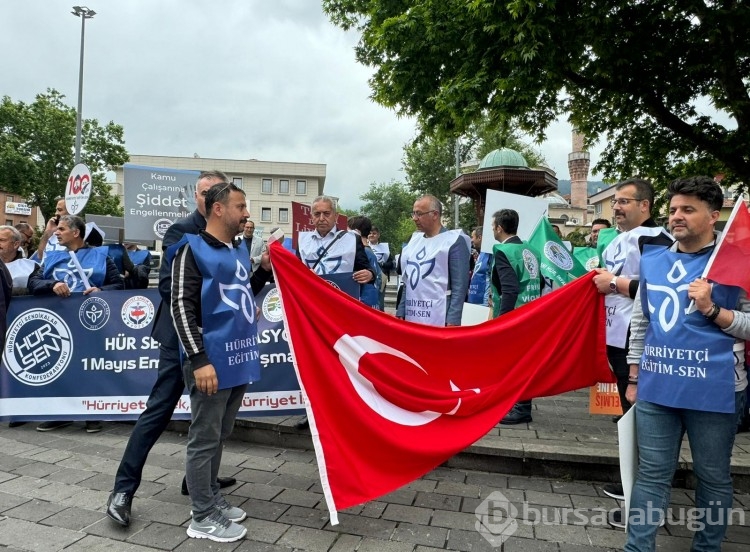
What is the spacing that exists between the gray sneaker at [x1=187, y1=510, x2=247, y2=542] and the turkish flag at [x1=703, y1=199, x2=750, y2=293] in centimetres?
291

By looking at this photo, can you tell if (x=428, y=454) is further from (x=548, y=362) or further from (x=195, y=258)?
(x=195, y=258)

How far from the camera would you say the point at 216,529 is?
3.11 metres

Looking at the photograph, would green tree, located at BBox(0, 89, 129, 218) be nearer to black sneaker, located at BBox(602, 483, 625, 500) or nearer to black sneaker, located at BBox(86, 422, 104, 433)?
black sneaker, located at BBox(86, 422, 104, 433)

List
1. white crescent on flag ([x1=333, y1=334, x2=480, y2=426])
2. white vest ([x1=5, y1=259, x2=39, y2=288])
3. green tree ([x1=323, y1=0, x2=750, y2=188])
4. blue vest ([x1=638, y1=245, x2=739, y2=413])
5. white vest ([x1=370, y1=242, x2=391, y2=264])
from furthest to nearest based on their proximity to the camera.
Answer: white vest ([x1=370, y1=242, x2=391, y2=264]), green tree ([x1=323, y1=0, x2=750, y2=188]), white vest ([x1=5, y1=259, x2=39, y2=288]), white crescent on flag ([x1=333, y1=334, x2=480, y2=426]), blue vest ([x1=638, y1=245, x2=739, y2=413])

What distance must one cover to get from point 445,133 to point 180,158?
219ft

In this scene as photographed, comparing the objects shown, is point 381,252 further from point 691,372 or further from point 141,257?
point 691,372

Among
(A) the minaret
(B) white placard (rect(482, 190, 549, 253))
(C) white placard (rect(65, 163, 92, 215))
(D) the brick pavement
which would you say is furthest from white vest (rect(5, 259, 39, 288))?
(A) the minaret

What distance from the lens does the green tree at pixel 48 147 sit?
3053 cm

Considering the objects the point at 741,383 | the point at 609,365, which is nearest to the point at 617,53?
the point at 609,365

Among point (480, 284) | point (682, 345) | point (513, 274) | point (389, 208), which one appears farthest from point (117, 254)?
point (389, 208)

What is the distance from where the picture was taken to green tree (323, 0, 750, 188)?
7.46 m

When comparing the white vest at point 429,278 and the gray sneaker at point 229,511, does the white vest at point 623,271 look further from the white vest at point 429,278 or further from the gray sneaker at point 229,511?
the gray sneaker at point 229,511

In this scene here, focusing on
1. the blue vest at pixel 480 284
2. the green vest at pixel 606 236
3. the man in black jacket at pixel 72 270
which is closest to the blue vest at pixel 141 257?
the man in black jacket at pixel 72 270

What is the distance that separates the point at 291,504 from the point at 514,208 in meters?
4.33
